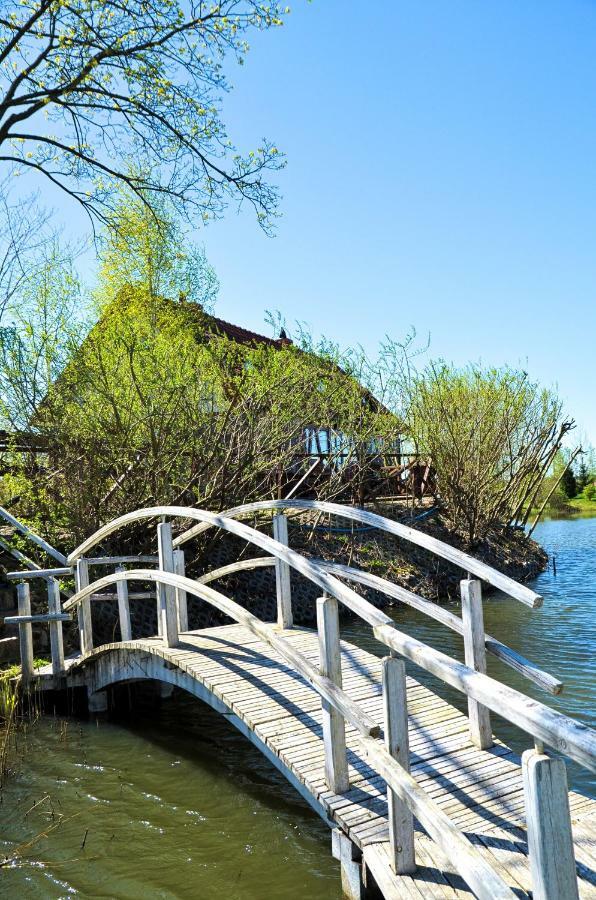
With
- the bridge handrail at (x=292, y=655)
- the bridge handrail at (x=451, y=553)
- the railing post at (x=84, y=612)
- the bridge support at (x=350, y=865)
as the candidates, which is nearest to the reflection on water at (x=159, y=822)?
the bridge support at (x=350, y=865)

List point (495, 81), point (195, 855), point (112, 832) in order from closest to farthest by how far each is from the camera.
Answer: point (195, 855)
point (112, 832)
point (495, 81)

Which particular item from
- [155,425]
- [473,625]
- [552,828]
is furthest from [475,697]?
[155,425]

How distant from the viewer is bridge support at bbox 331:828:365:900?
382 cm

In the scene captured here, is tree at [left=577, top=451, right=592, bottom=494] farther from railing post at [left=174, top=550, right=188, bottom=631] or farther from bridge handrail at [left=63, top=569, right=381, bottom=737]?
bridge handrail at [left=63, top=569, right=381, bottom=737]

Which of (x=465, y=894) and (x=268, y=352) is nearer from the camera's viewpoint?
(x=465, y=894)

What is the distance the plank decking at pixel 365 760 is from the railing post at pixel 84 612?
3.27 feet

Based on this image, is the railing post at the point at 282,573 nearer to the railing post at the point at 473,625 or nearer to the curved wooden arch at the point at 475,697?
the curved wooden arch at the point at 475,697

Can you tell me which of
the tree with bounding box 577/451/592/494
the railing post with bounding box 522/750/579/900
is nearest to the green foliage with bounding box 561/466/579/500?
the tree with bounding box 577/451/592/494

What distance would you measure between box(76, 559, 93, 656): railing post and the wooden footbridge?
0.93m

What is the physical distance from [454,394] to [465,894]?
14.5m

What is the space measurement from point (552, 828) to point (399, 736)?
4.88 feet

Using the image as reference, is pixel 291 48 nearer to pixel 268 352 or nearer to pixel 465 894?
pixel 268 352

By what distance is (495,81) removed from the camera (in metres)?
6.58

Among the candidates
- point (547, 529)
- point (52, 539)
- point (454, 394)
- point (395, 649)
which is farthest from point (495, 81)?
point (547, 529)
